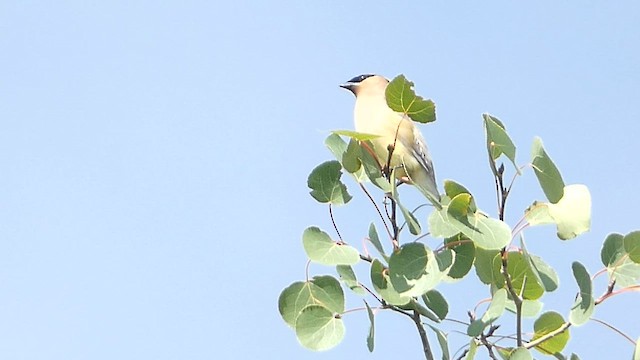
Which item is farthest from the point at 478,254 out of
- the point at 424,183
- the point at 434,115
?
the point at 424,183

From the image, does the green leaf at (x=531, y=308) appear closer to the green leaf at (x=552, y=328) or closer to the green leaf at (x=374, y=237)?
the green leaf at (x=552, y=328)

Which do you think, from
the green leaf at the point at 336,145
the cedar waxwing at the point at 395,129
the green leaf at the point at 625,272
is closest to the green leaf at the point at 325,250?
the green leaf at the point at 336,145

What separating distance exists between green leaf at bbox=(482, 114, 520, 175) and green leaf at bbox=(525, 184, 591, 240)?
0.11 m

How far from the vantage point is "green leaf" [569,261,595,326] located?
6.59 ft

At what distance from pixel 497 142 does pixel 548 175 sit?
0.13 metres

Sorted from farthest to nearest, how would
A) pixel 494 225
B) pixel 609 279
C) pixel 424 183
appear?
pixel 424 183 < pixel 609 279 < pixel 494 225

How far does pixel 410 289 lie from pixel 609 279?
47cm

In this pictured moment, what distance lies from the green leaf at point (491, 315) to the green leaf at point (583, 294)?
0.51 feet

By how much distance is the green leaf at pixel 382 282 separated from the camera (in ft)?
6.81

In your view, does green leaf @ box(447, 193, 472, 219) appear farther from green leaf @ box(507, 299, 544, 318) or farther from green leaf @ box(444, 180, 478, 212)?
green leaf @ box(507, 299, 544, 318)

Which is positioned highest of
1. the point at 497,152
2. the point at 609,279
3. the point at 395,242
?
the point at 497,152

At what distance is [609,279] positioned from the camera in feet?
7.09

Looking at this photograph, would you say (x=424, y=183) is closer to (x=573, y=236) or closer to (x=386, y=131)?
(x=386, y=131)

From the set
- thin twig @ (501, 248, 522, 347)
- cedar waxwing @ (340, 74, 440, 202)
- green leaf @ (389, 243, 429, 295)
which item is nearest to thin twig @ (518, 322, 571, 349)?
thin twig @ (501, 248, 522, 347)
